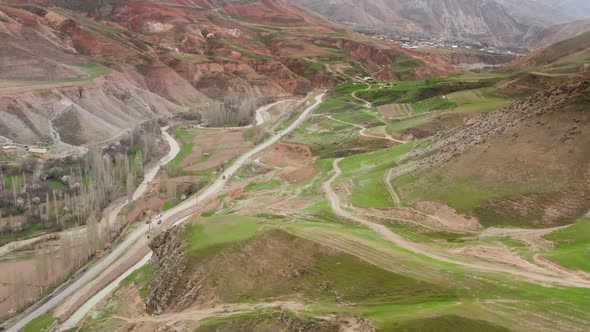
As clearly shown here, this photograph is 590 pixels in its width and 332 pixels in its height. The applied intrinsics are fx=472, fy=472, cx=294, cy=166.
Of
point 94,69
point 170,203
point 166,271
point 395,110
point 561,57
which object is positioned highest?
point 561,57

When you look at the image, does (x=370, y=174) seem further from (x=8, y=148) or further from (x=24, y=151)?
(x=8, y=148)

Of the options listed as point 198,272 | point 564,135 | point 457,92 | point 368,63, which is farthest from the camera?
point 368,63

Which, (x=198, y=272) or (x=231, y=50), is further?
(x=231, y=50)

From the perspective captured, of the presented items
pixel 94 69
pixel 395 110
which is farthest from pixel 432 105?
pixel 94 69

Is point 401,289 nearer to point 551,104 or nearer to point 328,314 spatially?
point 328,314

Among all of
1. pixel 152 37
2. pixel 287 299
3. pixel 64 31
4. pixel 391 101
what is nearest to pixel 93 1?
pixel 152 37

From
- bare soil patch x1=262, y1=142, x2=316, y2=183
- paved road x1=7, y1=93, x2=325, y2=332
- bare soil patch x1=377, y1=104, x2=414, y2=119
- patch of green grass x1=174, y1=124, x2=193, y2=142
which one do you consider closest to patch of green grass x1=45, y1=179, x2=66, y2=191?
paved road x1=7, y1=93, x2=325, y2=332

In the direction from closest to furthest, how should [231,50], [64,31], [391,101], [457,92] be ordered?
[457,92]
[391,101]
[64,31]
[231,50]
